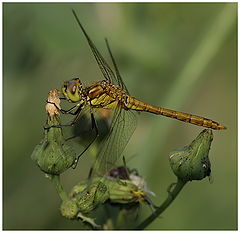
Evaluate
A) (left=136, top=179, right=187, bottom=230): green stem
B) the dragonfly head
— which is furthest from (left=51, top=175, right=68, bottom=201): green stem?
the dragonfly head

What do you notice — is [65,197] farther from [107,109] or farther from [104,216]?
[107,109]

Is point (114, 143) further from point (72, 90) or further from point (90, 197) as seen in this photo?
point (90, 197)

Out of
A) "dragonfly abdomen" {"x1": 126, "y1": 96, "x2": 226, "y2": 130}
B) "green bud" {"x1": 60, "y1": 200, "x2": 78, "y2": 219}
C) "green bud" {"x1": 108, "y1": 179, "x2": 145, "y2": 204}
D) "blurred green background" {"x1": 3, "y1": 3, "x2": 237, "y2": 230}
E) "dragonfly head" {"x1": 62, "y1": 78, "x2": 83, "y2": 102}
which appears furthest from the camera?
"blurred green background" {"x1": 3, "y1": 3, "x2": 237, "y2": 230}

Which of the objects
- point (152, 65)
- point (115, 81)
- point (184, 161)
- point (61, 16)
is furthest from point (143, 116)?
point (184, 161)

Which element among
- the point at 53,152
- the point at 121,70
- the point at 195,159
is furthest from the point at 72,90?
the point at 121,70

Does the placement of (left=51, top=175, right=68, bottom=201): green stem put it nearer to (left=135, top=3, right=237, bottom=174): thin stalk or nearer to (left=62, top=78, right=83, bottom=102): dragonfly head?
(left=62, top=78, right=83, bottom=102): dragonfly head
